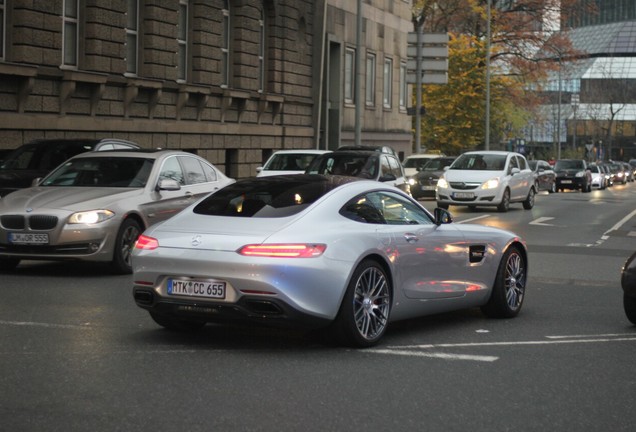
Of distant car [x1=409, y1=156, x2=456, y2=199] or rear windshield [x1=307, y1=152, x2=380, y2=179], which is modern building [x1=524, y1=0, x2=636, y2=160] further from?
Result: rear windshield [x1=307, y1=152, x2=380, y2=179]

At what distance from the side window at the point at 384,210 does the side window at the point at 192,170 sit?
6.68 metres

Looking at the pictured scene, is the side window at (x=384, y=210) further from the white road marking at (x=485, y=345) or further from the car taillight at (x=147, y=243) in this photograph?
the car taillight at (x=147, y=243)

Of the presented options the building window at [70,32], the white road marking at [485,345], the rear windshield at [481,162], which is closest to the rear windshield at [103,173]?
the white road marking at [485,345]

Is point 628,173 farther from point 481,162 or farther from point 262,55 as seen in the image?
point 481,162

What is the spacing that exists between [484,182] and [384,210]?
23.5 m

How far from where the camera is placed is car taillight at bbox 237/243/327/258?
8922 mm

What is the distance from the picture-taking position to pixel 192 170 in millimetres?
17031

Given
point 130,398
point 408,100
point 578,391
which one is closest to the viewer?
point 130,398

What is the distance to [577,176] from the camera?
6400cm

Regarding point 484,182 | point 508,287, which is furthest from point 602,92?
point 508,287

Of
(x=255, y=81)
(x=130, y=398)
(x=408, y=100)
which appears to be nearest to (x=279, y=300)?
(x=130, y=398)

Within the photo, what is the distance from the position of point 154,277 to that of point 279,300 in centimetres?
102

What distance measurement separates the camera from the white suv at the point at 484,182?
3325 centimetres

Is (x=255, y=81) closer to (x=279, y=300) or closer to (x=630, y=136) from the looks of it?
(x=279, y=300)
